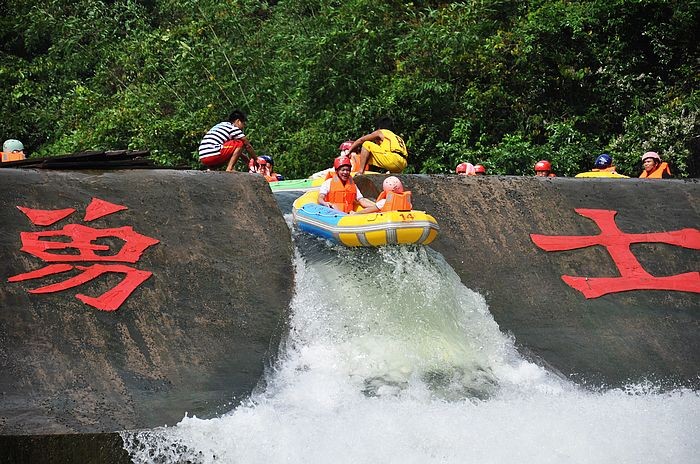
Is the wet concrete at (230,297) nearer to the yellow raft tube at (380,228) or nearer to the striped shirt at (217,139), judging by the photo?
the yellow raft tube at (380,228)

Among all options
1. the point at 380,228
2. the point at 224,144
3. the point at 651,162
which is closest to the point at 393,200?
the point at 380,228

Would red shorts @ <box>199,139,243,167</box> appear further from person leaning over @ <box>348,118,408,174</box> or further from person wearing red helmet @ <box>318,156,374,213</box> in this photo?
person wearing red helmet @ <box>318,156,374,213</box>

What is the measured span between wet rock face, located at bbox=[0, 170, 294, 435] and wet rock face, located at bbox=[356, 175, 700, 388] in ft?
6.72

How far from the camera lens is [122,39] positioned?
22.0 m

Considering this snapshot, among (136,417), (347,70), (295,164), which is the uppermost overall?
(136,417)

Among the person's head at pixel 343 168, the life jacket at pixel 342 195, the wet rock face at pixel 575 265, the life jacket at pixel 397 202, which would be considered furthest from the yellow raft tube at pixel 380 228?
the wet rock face at pixel 575 265

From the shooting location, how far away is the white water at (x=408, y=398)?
6730 millimetres

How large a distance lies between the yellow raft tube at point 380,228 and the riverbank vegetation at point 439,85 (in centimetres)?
670

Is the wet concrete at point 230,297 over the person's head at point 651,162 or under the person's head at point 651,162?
over

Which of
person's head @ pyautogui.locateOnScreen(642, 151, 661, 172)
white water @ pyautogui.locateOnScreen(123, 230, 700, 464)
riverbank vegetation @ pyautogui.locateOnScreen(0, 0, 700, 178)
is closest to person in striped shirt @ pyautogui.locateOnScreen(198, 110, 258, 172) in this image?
white water @ pyautogui.locateOnScreen(123, 230, 700, 464)

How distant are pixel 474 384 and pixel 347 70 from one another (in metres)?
10.3

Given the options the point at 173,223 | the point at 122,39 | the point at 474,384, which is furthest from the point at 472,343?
the point at 122,39

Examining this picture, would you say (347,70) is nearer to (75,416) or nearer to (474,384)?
(474,384)

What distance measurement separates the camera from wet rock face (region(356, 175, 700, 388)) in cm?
905
